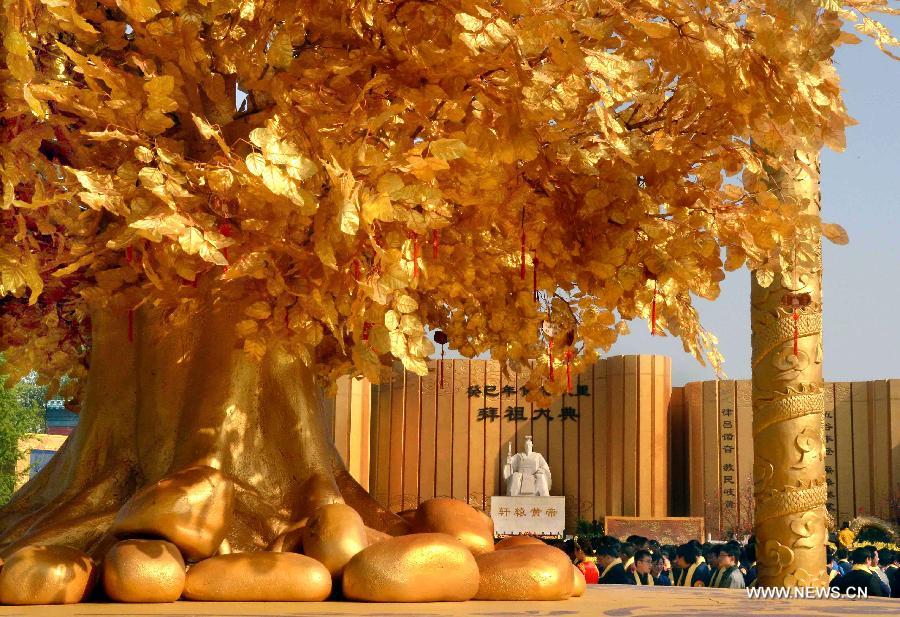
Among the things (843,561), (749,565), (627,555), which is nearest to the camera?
(749,565)

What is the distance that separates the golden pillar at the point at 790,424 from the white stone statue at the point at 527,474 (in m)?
11.3

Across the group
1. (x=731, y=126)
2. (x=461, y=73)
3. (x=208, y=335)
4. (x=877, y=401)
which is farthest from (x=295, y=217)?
(x=877, y=401)

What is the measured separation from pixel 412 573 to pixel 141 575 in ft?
2.09

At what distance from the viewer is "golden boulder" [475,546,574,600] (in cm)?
277

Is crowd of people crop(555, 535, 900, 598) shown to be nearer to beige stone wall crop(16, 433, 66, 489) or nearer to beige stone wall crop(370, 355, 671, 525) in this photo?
beige stone wall crop(370, 355, 671, 525)

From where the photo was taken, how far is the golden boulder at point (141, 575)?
251 centimetres

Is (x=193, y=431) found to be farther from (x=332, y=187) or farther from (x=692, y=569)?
(x=692, y=569)

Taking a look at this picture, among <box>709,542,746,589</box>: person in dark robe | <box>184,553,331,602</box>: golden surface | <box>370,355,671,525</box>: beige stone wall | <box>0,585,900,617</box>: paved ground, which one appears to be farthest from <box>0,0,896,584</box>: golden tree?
<box>370,355,671,525</box>: beige stone wall

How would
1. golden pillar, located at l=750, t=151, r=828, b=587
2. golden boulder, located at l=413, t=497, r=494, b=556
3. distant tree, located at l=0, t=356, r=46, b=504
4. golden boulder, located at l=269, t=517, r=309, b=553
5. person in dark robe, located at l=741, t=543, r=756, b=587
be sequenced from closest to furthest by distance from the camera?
golden boulder, located at l=269, t=517, r=309, b=553, golden boulder, located at l=413, t=497, r=494, b=556, golden pillar, located at l=750, t=151, r=828, b=587, person in dark robe, located at l=741, t=543, r=756, b=587, distant tree, located at l=0, t=356, r=46, b=504

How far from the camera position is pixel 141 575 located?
251cm

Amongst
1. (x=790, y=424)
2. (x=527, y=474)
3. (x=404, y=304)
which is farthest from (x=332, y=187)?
(x=527, y=474)

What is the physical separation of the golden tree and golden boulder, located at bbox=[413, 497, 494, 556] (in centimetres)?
15

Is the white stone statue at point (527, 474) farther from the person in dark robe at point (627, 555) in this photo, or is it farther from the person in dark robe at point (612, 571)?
the person in dark robe at point (612, 571)

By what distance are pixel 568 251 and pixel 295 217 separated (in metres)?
0.98
